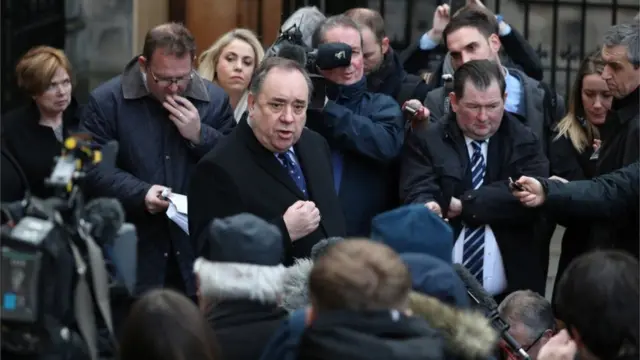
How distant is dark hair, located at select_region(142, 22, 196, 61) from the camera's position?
634cm

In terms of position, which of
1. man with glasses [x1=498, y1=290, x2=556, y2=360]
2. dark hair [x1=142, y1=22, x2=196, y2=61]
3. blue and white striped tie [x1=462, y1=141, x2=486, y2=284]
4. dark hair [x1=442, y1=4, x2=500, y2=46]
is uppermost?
dark hair [x1=442, y1=4, x2=500, y2=46]

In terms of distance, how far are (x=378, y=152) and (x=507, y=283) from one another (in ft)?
2.38

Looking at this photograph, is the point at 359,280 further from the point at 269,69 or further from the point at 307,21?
the point at 307,21

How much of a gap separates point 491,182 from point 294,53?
933 millimetres

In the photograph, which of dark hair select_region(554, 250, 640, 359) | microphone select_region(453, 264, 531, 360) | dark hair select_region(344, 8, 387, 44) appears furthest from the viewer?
dark hair select_region(344, 8, 387, 44)

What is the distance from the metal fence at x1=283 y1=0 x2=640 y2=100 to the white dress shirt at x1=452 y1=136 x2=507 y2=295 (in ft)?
12.2

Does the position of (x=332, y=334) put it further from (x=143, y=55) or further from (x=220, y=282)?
(x=143, y=55)

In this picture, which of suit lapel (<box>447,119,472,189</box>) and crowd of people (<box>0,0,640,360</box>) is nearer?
crowd of people (<box>0,0,640,360</box>)

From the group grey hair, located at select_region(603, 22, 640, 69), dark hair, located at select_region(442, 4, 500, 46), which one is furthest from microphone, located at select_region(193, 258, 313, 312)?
dark hair, located at select_region(442, 4, 500, 46)

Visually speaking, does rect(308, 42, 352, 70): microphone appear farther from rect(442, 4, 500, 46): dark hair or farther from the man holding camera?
rect(442, 4, 500, 46): dark hair

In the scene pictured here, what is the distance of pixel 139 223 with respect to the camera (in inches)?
255

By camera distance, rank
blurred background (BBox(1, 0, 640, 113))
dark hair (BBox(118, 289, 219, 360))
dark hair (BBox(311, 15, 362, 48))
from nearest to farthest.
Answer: dark hair (BBox(118, 289, 219, 360)) → dark hair (BBox(311, 15, 362, 48)) → blurred background (BBox(1, 0, 640, 113))

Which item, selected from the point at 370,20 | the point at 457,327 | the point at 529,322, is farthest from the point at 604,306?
the point at 370,20

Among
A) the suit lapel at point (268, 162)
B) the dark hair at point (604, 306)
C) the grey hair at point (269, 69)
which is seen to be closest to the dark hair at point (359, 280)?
the dark hair at point (604, 306)
